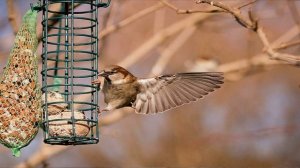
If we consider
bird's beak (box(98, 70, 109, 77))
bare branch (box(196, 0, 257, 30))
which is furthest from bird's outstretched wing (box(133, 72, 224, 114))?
bare branch (box(196, 0, 257, 30))

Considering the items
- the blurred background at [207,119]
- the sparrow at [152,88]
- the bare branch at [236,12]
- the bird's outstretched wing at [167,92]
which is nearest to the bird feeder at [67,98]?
the sparrow at [152,88]

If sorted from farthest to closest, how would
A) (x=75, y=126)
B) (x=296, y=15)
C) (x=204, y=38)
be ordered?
(x=204, y=38) < (x=296, y=15) < (x=75, y=126)

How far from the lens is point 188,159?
970 cm

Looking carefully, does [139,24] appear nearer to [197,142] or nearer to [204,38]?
[204,38]

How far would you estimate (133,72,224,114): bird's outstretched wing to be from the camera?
239 inches

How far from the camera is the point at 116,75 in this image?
5914mm

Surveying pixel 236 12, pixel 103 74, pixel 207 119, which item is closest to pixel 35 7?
pixel 103 74

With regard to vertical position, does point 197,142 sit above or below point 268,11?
below

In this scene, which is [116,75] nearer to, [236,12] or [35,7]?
[35,7]

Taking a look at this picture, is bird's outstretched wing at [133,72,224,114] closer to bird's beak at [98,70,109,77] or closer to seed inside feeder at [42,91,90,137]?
bird's beak at [98,70,109,77]

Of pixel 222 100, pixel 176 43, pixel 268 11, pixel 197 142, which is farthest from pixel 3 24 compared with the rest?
pixel 222 100

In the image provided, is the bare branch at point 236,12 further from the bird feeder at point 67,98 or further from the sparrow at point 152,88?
the bird feeder at point 67,98

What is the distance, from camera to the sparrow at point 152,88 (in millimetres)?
5945

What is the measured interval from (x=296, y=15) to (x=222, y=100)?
4952 mm
